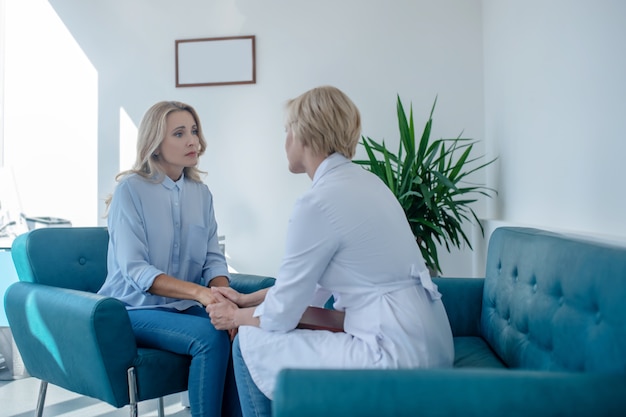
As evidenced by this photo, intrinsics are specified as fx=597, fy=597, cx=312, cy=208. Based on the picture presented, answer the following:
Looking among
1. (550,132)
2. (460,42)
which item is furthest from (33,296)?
(460,42)

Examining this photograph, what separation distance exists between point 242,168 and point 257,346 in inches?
106

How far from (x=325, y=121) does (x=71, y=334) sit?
108 centimetres

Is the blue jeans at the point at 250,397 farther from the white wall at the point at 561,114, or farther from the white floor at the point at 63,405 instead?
the white floor at the point at 63,405

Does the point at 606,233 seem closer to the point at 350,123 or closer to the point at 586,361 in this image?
the point at 586,361

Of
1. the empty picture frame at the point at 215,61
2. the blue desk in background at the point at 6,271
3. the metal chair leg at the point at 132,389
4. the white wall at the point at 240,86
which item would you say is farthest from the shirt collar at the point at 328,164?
the empty picture frame at the point at 215,61

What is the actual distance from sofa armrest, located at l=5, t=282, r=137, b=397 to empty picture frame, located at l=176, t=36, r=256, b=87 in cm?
234

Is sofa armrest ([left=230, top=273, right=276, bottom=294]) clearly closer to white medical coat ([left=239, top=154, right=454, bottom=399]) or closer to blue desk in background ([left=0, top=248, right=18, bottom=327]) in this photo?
white medical coat ([left=239, top=154, right=454, bottom=399])

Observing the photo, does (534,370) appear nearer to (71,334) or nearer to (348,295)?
(348,295)

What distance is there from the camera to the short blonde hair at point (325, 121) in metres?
1.69

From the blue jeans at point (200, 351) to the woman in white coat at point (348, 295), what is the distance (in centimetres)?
31

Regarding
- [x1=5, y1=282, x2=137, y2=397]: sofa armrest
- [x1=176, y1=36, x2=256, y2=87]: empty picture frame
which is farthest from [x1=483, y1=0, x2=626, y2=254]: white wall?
[x1=176, y1=36, x2=256, y2=87]: empty picture frame

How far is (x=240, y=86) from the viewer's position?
4.18 meters

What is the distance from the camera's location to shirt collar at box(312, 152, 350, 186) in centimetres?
168

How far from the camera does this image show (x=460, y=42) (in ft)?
13.0
